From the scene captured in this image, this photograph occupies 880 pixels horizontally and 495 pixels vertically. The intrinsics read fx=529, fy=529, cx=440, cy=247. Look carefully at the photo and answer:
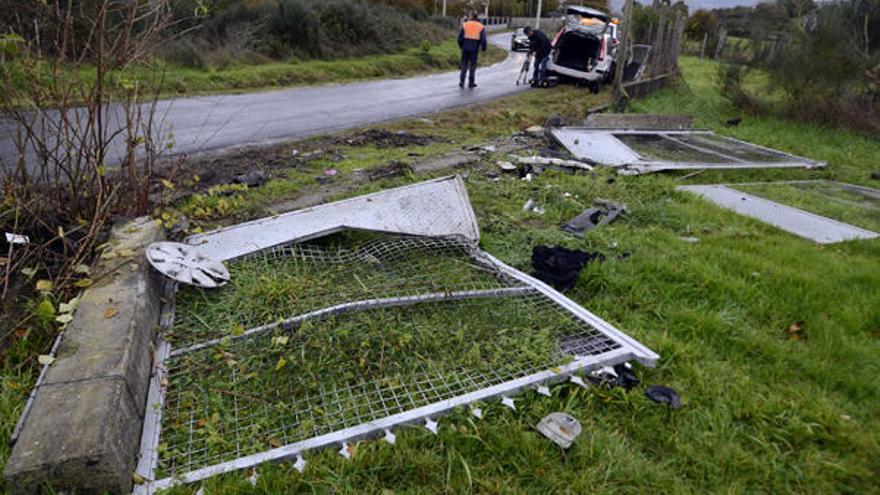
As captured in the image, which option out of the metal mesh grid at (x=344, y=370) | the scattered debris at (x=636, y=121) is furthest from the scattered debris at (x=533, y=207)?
the scattered debris at (x=636, y=121)

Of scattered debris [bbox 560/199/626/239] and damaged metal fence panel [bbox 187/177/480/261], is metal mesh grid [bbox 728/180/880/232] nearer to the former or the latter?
scattered debris [bbox 560/199/626/239]

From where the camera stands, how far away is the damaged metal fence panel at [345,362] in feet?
6.91

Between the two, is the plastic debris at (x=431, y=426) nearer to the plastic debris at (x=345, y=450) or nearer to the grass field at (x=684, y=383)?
the grass field at (x=684, y=383)

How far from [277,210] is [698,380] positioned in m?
3.48

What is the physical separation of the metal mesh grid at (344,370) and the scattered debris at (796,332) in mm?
1153

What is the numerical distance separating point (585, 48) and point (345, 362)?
43.4 feet

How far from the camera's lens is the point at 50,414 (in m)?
1.89

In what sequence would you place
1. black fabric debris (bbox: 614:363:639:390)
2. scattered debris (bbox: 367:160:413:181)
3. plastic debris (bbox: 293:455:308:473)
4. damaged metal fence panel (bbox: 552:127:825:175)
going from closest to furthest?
1. plastic debris (bbox: 293:455:308:473)
2. black fabric debris (bbox: 614:363:639:390)
3. scattered debris (bbox: 367:160:413:181)
4. damaged metal fence panel (bbox: 552:127:825:175)

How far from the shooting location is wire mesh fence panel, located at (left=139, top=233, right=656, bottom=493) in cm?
215

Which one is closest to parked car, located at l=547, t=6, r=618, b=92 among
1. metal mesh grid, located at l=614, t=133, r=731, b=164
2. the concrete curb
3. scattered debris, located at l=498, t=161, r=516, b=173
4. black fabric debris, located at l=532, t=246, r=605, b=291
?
metal mesh grid, located at l=614, t=133, r=731, b=164

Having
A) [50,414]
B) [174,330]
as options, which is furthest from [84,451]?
[174,330]

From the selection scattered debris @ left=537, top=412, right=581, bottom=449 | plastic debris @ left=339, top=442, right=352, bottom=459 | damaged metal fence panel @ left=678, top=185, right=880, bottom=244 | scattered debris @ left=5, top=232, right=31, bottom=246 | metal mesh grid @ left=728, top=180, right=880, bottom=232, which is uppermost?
scattered debris @ left=5, top=232, right=31, bottom=246

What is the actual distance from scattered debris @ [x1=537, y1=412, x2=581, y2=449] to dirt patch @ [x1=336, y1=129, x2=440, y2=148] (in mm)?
5431

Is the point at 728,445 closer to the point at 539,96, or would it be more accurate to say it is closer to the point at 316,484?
the point at 316,484
